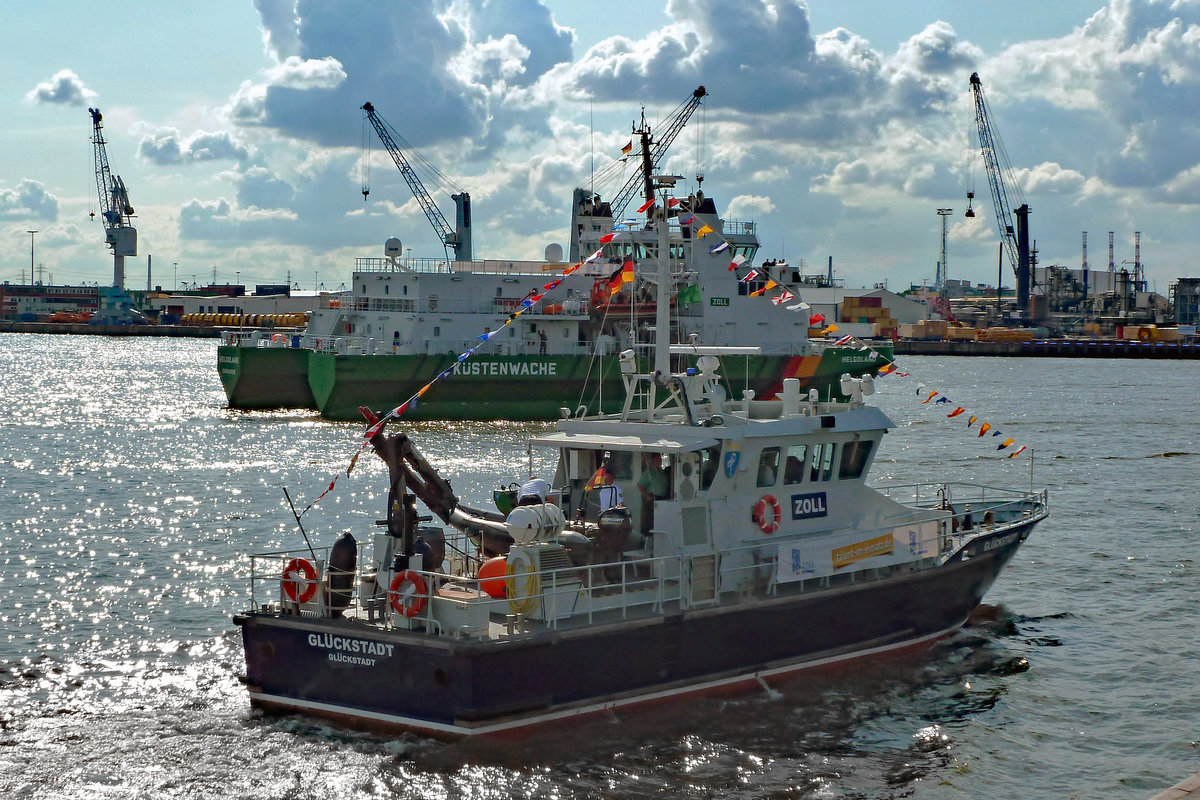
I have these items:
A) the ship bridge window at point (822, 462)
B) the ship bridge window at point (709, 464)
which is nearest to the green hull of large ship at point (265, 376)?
the ship bridge window at point (822, 462)

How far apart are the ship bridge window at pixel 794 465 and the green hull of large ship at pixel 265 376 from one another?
42600 millimetres

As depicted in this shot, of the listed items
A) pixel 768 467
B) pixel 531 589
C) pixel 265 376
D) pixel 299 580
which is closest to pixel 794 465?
pixel 768 467

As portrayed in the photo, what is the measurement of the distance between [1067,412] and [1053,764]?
49.5 metres

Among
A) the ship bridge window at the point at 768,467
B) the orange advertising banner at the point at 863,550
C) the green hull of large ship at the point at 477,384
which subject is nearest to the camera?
the ship bridge window at the point at 768,467

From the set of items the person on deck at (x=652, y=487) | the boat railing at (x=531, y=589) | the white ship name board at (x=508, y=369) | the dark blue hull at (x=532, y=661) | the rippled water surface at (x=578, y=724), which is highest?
the white ship name board at (x=508, y=369)

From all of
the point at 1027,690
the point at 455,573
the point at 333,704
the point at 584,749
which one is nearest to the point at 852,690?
the point at 1027,690

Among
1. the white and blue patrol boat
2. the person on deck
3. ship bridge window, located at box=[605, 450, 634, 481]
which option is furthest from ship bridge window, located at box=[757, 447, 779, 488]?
ship bridge window, located at box=[605, 450, 634, 481]

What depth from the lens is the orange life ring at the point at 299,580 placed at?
15281mm

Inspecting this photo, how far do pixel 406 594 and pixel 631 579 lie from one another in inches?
128

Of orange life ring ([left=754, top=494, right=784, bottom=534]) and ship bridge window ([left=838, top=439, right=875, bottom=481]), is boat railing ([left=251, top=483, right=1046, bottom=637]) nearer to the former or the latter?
orange life ring ([left=754, top=494, right=784, bottom=534])

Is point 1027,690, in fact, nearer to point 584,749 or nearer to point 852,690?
point 852,690

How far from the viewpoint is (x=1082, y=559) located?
2602 cm

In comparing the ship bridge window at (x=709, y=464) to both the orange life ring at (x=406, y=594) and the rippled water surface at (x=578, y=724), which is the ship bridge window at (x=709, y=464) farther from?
the orange life ring at (x=406, y=594)

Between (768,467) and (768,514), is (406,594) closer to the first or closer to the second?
(768,514)
